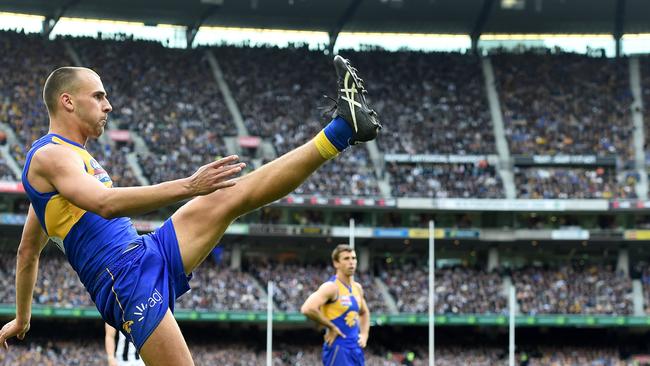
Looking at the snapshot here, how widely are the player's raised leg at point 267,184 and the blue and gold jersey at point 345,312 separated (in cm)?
668

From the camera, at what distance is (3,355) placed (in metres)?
37.1

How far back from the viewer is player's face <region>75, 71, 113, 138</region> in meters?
6.00

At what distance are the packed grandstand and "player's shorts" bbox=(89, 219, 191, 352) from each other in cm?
3322

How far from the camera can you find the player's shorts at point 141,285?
5805 millimetres

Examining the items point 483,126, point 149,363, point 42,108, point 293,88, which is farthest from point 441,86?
point 149,363

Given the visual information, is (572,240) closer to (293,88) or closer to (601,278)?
(601,278)

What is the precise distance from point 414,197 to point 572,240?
8.33 meters

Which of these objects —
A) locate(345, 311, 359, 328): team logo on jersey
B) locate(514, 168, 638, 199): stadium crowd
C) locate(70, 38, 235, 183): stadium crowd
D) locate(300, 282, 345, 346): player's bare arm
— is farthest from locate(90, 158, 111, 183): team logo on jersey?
locate(514, 168, 638, 199): stadium crowd

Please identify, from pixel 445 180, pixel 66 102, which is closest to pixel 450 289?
pixel 445 180

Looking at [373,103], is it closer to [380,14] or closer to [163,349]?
[380,14]

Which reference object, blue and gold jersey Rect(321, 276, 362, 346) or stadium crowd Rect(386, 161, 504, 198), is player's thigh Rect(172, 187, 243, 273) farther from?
stadium crowd Rect(386, 161, 504, 198)

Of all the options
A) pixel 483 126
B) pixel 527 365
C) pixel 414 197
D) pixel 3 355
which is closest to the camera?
pixel 3 355

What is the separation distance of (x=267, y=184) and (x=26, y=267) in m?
1.97

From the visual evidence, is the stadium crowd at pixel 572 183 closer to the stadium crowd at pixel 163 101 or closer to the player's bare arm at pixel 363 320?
the stadium crowd at pixel 163 101
